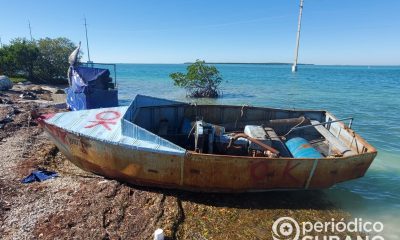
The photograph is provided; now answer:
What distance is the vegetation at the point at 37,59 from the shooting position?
36375mm

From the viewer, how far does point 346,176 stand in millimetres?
8516

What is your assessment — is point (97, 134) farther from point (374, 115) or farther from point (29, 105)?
point (374, 115)

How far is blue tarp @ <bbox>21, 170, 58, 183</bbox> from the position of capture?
8802 millimetres

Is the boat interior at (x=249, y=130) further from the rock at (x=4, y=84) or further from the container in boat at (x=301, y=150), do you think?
the rock at (x=4, y=84)

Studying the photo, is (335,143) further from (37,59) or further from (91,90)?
(37,59)

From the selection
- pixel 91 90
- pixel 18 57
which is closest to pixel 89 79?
pixel 91 90

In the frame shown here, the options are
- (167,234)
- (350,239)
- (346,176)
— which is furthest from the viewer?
(346,176)

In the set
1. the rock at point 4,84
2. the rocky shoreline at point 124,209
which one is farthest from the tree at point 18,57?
the rocky shoreline at point 124,209

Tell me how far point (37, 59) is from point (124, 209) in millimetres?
38335

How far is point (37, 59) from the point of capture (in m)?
38.1

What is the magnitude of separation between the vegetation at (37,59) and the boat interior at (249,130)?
110 feet

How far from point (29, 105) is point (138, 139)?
1637 centimetres

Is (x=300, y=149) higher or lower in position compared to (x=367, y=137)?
higher

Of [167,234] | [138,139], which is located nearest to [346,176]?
[167,234]
